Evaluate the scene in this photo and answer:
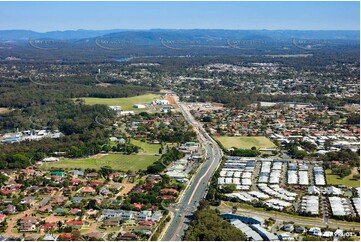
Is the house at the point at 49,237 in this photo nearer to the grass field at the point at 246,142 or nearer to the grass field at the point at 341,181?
the grass field at the point at 341,181

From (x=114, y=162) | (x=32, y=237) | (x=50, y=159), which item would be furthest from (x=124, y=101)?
(x=32, y=237)

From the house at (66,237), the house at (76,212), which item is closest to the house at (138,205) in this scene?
the house at (76,212)

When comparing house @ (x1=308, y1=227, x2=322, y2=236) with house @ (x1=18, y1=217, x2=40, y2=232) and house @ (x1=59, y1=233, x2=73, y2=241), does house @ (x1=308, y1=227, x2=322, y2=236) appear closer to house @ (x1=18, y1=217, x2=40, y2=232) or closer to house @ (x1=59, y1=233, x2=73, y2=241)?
house @ (x1=59, y1=233, x2=73, y2=241)

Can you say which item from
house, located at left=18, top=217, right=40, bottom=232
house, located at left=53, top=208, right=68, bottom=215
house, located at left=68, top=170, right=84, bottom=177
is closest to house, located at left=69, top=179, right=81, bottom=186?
house, located at left=68, top=170, right=84, bottom=177

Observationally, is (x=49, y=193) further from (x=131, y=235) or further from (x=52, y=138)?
(x=52, y=138)

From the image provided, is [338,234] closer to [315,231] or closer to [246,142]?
[315,231]

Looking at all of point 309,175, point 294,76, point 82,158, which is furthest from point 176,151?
point 294,76
